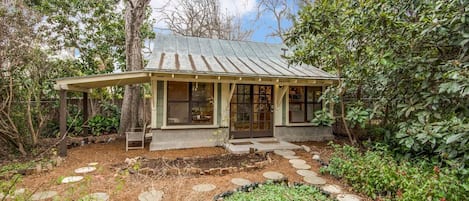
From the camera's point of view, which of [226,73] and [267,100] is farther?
[267,100]

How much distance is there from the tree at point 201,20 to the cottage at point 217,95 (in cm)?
647

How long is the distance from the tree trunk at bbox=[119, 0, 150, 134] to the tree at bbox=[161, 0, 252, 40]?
5499 mm

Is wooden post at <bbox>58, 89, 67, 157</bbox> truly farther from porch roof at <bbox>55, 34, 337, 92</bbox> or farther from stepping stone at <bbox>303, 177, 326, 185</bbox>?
stepping stone at <bbox>303, 177, 326, 185</bbox>

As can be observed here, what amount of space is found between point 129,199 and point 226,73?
3350 mm

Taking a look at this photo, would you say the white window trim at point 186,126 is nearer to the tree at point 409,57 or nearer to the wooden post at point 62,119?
the wooden post at point 62,119

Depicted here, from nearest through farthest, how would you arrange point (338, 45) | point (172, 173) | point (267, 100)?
point (172, 173)
point (338, 45)
point (267, 100)

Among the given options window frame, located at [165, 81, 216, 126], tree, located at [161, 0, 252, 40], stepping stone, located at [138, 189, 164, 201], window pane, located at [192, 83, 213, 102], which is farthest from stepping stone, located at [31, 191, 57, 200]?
tree, located at [161, 0, 252, 40]

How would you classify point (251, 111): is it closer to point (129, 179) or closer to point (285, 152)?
point (285, 152)

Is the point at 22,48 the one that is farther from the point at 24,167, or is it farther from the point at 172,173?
the point at 172,173

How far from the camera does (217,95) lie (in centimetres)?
616

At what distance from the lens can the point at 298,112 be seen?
7.02 metres

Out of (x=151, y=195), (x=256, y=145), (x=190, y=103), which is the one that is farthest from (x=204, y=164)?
(x=190, y=103)

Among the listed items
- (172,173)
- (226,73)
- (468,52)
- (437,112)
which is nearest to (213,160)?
(172,173)

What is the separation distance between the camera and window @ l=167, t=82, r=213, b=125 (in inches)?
228
